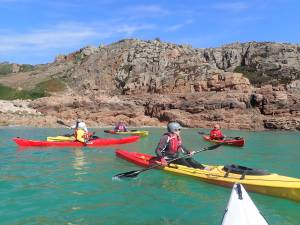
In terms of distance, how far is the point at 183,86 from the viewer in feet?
153

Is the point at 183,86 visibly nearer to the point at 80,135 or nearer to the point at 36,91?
the point at 36,91

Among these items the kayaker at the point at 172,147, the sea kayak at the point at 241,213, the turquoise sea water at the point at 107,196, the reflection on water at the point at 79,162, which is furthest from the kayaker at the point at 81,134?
the sea kayak at the point at 241,213

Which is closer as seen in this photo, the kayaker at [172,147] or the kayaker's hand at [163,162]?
the kayaker's hand at [163,162]

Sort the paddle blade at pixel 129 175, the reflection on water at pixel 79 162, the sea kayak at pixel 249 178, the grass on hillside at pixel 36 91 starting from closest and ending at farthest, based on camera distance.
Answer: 1. the sea kayak at pixel 249 178
2. the paddle blade at pixel 129 175
3. the reflection on water at pixel 79 162
4. the grass on hillside at pixel 36 91

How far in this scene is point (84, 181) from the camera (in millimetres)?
11016

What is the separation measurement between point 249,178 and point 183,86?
3739 cm

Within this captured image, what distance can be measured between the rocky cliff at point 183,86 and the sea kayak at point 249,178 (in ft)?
88.7

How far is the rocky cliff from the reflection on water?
22.7 m

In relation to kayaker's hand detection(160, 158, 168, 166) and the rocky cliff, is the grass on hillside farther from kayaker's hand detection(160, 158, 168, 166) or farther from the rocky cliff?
kayaker's hand detection(160, 158, 168, 166)

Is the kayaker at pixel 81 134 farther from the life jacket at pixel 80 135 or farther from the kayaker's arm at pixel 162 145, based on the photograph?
the kayaker's arm at pixel 162 145

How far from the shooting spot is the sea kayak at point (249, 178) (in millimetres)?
8703

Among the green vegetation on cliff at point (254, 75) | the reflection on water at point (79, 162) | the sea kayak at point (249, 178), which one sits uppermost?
the green vegetation on cliff at point (254, 75)

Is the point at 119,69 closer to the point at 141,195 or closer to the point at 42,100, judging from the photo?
the point at 42,100

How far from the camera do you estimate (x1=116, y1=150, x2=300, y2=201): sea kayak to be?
28.6 ft
